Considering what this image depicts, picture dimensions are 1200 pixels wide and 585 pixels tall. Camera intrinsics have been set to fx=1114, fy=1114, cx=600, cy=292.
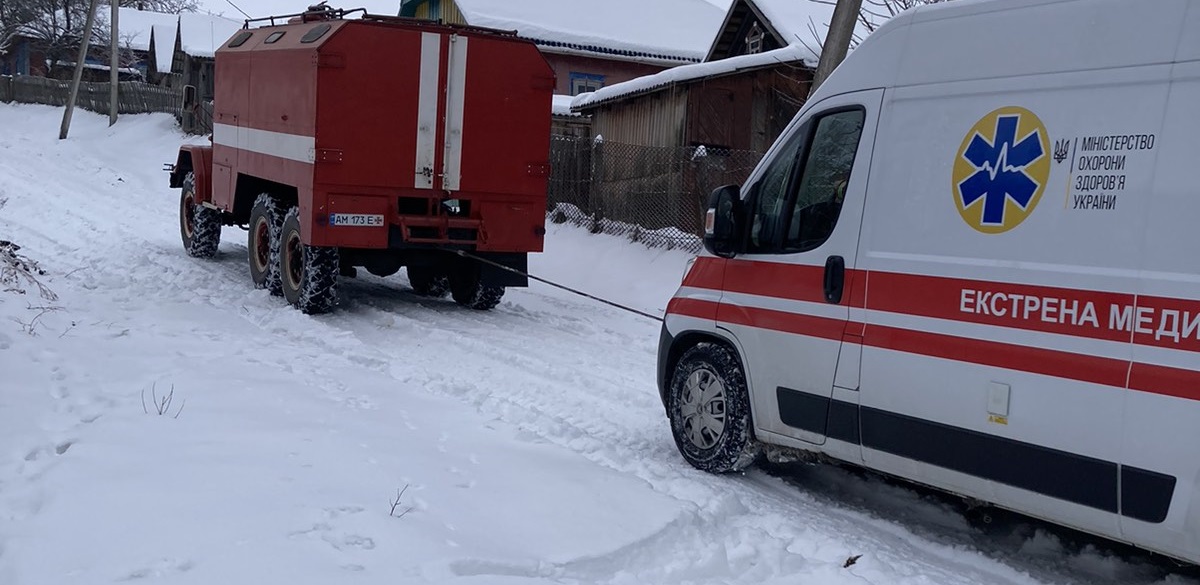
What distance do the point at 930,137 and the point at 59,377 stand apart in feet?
17.6

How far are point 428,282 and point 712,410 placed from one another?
24.7 feet

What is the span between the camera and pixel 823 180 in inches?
235

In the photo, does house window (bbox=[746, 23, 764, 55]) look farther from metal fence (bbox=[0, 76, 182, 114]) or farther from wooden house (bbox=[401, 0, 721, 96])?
metal fence (bbox=[0, 76, 182, 114])

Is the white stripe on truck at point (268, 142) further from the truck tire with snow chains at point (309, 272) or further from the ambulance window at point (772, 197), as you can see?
the ambulance window at point (772, 197)

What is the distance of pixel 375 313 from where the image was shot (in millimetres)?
11609

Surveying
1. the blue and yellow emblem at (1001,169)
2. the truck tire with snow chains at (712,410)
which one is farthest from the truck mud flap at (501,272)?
the blue and yellow emblem at (1001,169)

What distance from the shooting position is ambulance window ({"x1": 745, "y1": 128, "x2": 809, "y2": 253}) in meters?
6.13

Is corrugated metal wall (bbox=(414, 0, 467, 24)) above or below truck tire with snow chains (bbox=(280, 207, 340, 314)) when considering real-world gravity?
above

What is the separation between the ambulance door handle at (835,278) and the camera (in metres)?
5.66

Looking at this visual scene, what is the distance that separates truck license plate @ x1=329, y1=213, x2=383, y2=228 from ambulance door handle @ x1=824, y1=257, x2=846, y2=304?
20.5 feet

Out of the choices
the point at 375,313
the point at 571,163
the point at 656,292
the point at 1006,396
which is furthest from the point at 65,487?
the point at 571,163

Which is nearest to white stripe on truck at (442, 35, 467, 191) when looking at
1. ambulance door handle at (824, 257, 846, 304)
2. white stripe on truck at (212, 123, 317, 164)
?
white stripe on truck at (212, 123, 317, 164)

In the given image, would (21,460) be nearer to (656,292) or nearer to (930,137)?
(930,137)

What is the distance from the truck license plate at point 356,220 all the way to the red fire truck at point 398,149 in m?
0.01
